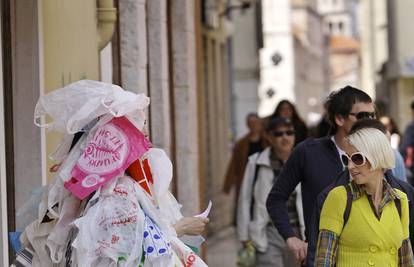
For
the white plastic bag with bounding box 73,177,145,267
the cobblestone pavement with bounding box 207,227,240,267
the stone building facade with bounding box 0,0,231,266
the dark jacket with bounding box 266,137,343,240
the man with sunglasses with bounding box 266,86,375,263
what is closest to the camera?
the white plastic bag with bounding box 73,177,145,267

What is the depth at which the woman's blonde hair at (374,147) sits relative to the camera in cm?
561

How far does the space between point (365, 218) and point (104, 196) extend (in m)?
1.15

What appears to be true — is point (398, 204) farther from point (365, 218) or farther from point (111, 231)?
point (111, 231)

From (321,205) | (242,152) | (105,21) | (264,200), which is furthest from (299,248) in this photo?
(242,152)

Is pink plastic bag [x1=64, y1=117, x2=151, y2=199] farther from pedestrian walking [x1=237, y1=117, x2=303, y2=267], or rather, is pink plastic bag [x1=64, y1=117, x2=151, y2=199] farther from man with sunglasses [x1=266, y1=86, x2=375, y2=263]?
pedestrian walking [x1=237, y1=117, x2=303, y2=267]

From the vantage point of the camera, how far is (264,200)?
927cm

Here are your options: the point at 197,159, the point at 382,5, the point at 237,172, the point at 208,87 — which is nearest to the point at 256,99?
the point at 382,5

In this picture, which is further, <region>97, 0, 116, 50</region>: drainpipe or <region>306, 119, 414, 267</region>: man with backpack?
<region>97, 0, 116, 50</region>: drainpipe

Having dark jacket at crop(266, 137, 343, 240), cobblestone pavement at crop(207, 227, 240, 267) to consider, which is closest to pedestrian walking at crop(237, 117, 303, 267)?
dark jacket at crop(266, 137, 343, 240)

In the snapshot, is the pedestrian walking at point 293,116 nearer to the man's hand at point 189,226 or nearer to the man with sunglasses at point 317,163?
the man with sunglasses at point 317,163

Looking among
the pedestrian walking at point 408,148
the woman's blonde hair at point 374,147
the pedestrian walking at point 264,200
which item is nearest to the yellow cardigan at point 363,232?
the woman's blonde hair at point 374,147

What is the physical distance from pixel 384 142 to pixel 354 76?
108 m

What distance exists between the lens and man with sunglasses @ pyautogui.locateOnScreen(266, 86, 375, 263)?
266 inches

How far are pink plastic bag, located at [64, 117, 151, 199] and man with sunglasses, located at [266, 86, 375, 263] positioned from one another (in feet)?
5.41
